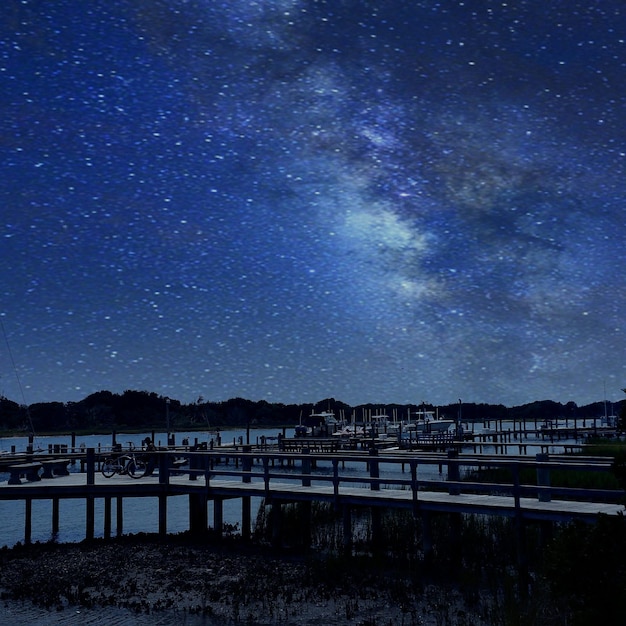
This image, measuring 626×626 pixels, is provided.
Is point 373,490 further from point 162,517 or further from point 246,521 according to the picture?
point 162,517

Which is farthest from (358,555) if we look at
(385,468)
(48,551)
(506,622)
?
(385,468)

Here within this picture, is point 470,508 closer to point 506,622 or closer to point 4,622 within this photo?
point 506,622

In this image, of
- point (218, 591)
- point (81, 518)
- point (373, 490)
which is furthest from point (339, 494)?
point (81, 518)

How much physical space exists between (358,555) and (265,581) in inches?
142

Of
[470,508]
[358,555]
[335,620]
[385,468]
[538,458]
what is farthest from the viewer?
[385,468]

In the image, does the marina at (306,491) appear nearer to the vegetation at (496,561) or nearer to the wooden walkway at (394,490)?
the wooden walkway at (394,490)

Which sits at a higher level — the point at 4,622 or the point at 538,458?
the point at 538,458

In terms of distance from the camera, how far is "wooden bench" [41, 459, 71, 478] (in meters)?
30.0

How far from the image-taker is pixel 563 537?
25.2 feet

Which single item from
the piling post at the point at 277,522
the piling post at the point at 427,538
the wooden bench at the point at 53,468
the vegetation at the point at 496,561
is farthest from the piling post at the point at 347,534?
the wooden bench at the point at 53,468

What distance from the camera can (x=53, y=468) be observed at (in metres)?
31.5

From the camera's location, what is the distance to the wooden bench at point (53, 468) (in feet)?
98.5

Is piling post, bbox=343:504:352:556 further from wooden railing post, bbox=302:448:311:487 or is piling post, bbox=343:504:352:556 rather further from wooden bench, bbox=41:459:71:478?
wooden bench, bbox=41:459:71:478

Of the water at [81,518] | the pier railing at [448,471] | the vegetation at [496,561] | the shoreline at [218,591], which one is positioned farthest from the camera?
the water at [81,518]
